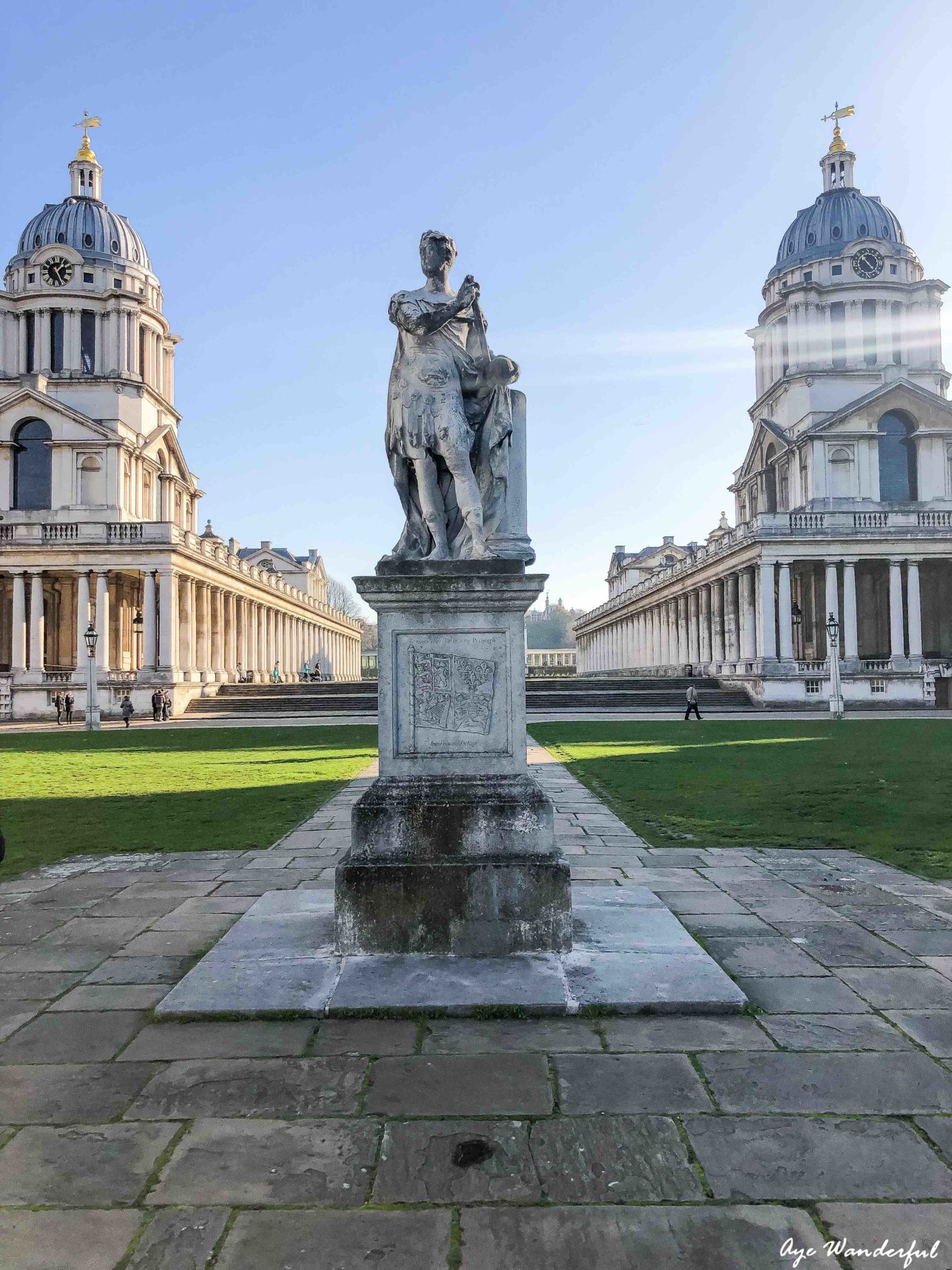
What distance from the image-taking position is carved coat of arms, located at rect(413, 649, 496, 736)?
5.08 m

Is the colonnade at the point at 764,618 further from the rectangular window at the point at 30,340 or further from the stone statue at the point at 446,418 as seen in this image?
the rectangular window at the point at 30,340

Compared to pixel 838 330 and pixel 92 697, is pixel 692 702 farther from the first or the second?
pixel 838 330

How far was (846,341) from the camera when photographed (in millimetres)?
58344

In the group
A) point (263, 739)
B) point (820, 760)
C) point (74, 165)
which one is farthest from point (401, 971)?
point (74, 165)

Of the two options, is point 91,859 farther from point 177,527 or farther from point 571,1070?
point 177,527

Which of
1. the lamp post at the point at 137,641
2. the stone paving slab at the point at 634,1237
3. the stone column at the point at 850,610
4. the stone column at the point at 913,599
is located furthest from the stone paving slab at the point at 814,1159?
the lamp post at the point at 137,641

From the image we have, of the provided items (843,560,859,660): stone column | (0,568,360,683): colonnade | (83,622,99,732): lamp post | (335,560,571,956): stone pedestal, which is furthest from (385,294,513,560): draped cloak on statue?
(843,560,859,660): stone column

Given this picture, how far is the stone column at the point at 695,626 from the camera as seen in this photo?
5919 cm

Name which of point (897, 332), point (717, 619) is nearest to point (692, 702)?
point (717, 619)

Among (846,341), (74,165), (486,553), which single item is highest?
(74,165)

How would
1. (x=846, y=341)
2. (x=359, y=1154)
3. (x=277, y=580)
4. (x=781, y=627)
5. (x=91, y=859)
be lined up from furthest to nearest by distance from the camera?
(x=277, y=580) → (x=846, y=341) → (x=781, y=627) → (x=91, y=859) → (x=359, y=1154)

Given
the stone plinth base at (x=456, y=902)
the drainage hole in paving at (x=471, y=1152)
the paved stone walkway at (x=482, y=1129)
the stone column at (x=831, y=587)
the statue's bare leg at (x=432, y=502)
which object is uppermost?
the stone column at (x=831, y=587)

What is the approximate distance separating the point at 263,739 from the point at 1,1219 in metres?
23.0

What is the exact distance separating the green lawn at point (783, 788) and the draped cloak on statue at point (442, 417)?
454cm
